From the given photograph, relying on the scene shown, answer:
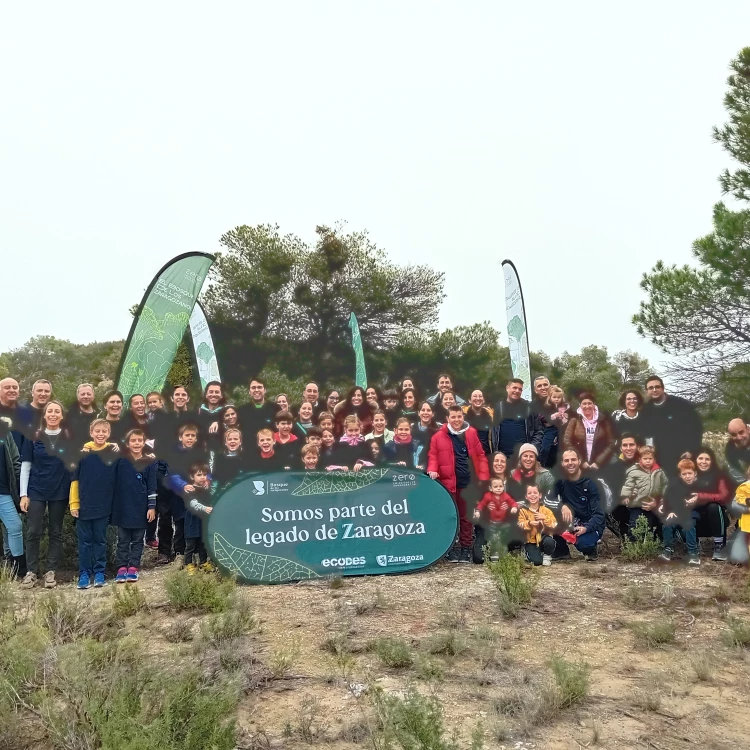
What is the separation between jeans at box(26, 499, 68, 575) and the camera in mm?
6891

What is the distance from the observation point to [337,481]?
270 inches

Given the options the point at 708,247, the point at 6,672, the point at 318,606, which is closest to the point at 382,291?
the point at 708,247

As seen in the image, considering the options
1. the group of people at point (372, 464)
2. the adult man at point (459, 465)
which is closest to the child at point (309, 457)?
the group of people at point (372, 464)

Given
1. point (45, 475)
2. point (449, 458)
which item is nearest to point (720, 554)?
point (449, 458)

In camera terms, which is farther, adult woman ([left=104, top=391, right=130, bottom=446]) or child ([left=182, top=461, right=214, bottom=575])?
adult woman ([left=104, top=391, right=130, bottom=446])

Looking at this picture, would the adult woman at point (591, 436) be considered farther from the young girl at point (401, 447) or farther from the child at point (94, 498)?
the child at point (94, 498)

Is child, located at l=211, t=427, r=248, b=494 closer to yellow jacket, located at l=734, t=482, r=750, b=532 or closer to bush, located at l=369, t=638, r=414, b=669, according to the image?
bush, located at l=369, t=638, r=414, b=669

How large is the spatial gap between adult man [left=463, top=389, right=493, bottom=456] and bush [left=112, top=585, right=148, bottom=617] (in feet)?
12.0

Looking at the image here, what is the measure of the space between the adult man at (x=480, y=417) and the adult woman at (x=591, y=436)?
0.78 meters

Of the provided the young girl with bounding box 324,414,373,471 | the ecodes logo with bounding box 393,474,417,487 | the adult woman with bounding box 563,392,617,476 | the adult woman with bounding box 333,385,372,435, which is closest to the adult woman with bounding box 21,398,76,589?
the young girl with bounding box 324,414,373,471

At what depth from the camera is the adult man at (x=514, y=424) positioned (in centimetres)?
815

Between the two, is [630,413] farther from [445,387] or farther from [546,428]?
[445,387]

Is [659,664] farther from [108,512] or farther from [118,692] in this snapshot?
[108,512]

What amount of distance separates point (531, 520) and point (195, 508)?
299cm
